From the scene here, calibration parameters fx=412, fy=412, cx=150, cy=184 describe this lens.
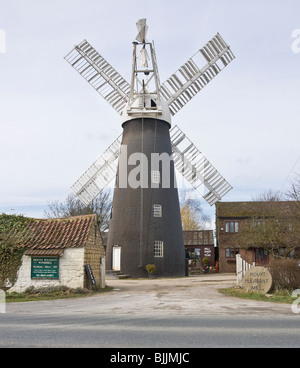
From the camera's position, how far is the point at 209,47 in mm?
33562

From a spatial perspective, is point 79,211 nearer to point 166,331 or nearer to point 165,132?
point 165,132

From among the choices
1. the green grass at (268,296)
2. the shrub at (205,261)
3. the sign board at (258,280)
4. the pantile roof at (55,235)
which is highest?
the pantile roof at (55,235)

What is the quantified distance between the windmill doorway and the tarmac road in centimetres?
1651

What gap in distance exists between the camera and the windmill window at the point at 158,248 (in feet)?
96.8

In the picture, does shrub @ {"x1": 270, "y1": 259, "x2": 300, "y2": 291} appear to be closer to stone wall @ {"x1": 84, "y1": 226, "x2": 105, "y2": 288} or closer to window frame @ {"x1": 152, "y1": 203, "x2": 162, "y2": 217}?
stone wall @ {"x1": 84, "y1": 226, "x2": 105, "y2": 288}

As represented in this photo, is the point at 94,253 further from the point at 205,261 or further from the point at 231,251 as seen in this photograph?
the point at 205,261

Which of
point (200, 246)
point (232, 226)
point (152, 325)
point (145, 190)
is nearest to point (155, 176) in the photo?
point (145, 190)

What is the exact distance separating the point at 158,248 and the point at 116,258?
3459 millimetres

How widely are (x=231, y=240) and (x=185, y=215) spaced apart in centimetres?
2313

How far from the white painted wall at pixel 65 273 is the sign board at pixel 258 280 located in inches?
287

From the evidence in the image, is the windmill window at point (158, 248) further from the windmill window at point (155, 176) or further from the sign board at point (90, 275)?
the sign board at point (90, 275)

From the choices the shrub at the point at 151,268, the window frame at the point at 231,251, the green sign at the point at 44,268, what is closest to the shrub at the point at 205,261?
the window frame at the point at 231,251

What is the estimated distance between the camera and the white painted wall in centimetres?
1847

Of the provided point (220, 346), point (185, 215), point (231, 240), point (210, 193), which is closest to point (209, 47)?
point (210, 193)
